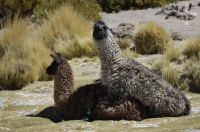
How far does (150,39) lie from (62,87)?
255 inches

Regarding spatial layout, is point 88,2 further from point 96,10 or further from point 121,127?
point 121,127

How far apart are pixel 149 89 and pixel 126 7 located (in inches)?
605

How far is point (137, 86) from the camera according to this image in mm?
10820

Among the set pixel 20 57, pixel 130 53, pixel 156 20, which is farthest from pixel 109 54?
pixel 156 20

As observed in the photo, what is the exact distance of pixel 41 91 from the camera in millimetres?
14148

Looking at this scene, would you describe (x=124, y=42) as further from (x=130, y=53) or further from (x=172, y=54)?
(x=172, y=54)

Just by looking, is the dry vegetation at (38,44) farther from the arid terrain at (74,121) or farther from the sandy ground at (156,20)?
the sandy ground at (156,20)

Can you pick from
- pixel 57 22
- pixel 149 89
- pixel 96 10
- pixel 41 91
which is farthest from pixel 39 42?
pixel 149 89

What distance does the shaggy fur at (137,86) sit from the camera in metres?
10.8

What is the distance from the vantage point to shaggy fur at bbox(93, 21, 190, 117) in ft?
35.3

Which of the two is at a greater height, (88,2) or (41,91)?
(88,2)

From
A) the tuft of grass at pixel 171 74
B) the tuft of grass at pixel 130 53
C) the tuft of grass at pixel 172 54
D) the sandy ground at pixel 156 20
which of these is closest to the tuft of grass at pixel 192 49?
the tuft of grass at pixel 172 54

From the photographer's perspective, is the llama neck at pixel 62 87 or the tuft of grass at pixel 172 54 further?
the tuft of grass at pixel 172 54

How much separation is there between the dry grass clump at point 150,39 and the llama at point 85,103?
235 inches
